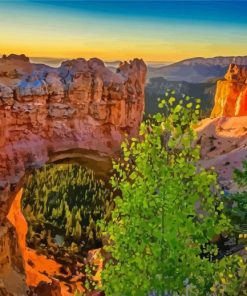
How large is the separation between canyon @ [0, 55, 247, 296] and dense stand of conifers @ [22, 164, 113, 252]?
676 cm

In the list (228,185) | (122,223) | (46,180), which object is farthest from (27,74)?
(46,180)

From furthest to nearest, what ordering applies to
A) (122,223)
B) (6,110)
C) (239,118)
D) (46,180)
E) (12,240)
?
(239,118) → (46,180) → (12,240) → (6,110) → (122,223)

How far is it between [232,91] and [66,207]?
3215 centimetres

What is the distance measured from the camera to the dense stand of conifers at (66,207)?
3909 centimetres

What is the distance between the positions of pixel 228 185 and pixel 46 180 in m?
20.7

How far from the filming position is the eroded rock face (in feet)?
84.1

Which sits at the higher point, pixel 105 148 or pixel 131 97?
pixel 131 97

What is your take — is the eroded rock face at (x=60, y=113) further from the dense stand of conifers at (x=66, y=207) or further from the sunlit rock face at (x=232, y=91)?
the sunlit rock face at (x=232, y=91)

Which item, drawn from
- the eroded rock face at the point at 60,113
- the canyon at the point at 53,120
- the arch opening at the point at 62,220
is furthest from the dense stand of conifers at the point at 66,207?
the eroded rock face at the point at 60,113

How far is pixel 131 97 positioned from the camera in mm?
29156

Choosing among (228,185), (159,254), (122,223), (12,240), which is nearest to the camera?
(159,254)

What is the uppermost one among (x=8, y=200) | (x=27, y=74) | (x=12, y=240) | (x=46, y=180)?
(x=27, y=74)

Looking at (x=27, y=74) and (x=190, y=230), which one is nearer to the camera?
(x=190, y=230)

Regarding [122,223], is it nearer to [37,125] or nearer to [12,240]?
[37,125]
